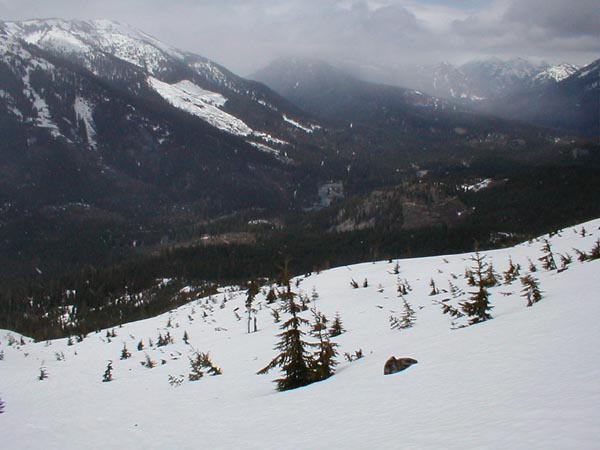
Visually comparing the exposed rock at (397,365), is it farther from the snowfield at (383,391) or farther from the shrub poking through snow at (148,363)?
the shrub poking through snow at (148,363)

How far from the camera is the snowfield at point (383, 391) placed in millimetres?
6910

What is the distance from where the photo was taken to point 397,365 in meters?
12.1

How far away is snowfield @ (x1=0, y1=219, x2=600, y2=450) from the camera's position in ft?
22.7

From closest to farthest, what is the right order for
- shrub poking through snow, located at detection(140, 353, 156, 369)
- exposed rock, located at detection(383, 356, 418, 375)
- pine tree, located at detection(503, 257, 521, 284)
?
exposed rock, located at detection(383, 356, 418, 375) → pine tree, located at detection(503, 257, 521, 284) → shrub poking through snow, located at detection(140, 353, 156, 369)

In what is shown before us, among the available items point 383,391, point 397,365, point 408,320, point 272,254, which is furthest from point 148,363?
point 272,254

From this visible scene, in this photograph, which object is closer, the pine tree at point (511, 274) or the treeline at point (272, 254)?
the pine tree at point (511, 274)

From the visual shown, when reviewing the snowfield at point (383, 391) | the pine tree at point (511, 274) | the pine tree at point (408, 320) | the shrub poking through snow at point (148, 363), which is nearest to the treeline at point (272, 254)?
the shrub poking through snow at point (148, 363)

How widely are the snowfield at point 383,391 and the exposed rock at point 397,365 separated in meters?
0.42

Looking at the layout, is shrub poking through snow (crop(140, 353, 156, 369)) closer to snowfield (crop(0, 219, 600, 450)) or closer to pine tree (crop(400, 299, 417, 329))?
snowfield (crop(0, 219, 600, 450))

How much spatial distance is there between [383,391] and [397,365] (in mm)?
1759

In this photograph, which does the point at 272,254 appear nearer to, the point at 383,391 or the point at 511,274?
the point at 511,274

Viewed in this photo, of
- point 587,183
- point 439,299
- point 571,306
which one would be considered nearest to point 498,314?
point 571,306

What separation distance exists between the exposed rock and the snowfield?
1.36 ft

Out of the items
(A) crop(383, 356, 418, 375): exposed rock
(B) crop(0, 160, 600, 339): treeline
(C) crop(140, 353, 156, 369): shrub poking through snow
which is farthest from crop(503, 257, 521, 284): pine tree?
(B) crop(0, 160, 600, 339): treeline
